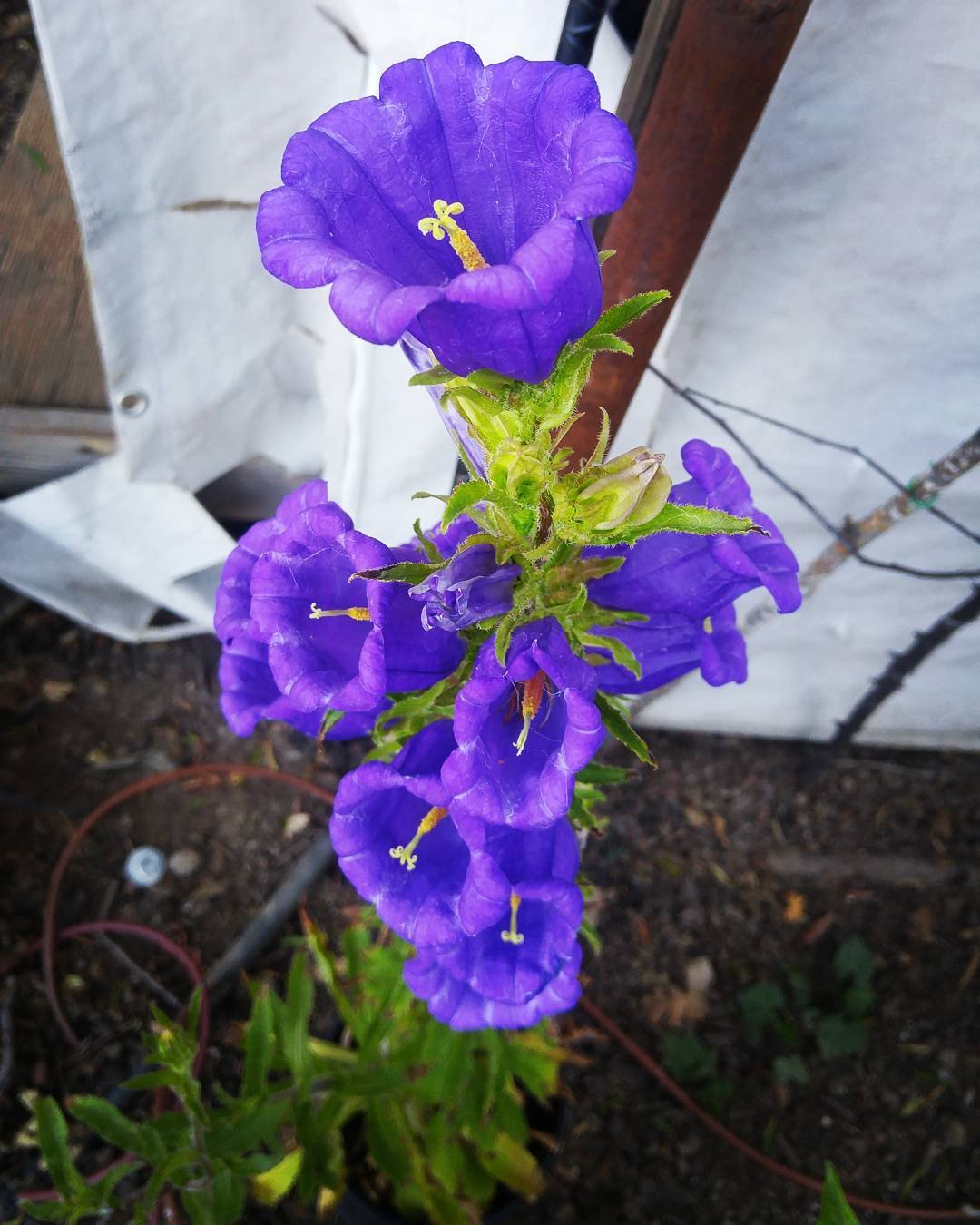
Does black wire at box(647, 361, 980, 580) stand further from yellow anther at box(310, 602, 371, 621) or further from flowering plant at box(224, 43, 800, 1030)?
yellow anther at box(310, 602, 371, 621)

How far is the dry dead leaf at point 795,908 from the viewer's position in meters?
3.41

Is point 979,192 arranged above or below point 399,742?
above

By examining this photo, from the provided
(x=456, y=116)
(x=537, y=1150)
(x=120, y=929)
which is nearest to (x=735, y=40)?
(x=456, y=116)

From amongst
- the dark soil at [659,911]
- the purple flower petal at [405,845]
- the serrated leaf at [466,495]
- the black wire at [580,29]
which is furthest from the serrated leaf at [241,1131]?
the black wire at [580,29]

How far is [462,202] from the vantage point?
104 centimetres

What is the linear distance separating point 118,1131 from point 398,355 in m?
1.94

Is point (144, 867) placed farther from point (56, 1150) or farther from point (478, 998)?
point (478, 998)

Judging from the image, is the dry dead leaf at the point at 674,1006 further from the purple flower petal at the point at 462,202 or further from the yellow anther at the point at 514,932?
the purple flower petal at the point at 462,202

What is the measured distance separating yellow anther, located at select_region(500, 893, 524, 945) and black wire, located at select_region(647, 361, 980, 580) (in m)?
1.30

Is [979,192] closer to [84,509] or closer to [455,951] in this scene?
[455,951]

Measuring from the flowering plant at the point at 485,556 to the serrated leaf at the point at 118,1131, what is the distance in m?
0.87

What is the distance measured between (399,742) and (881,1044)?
111 inches

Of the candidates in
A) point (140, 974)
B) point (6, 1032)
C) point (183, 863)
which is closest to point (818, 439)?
point (183, 863)

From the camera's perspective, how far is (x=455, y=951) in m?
1.35
